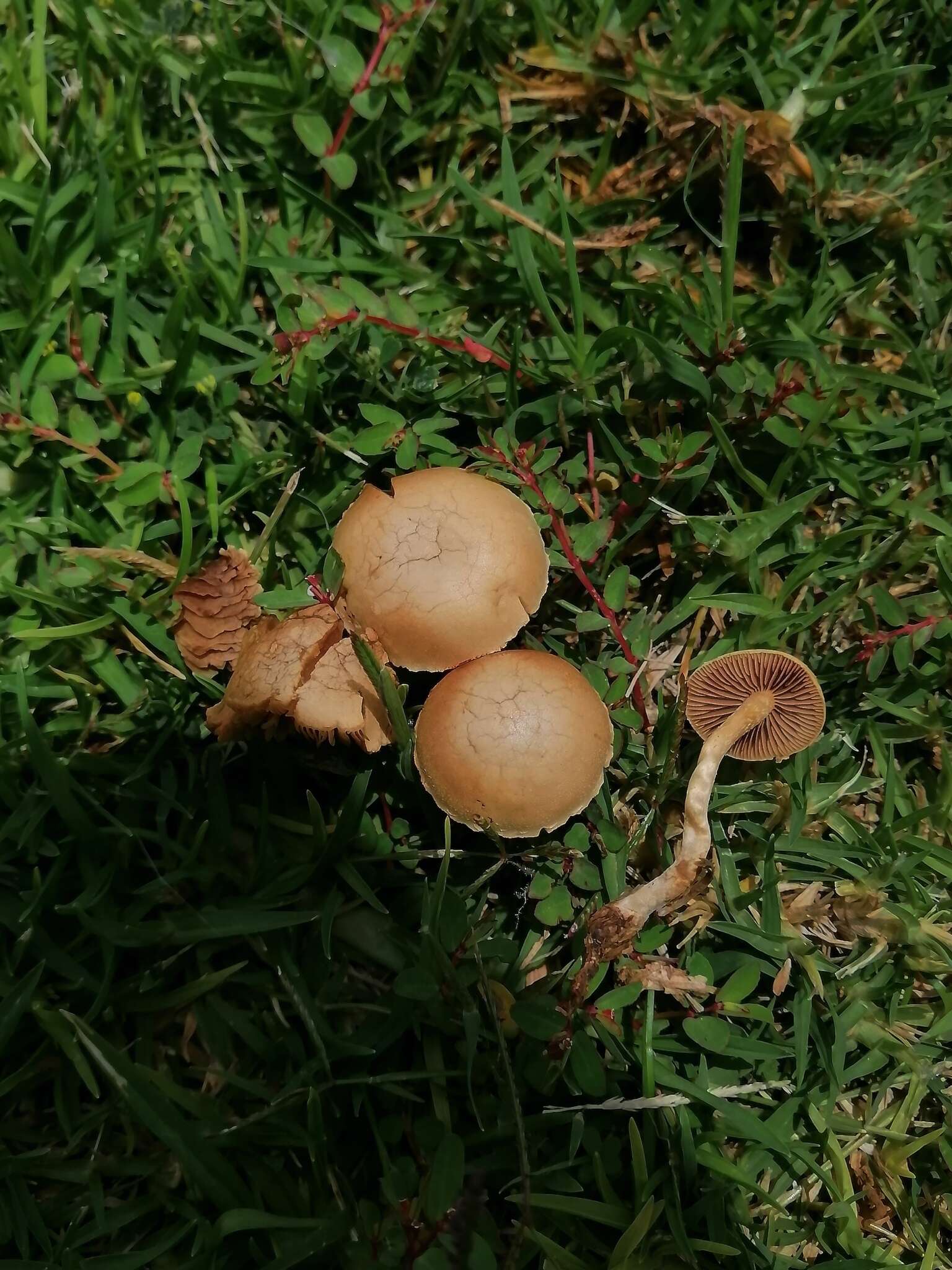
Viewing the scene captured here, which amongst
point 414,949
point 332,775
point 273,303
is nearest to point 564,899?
point 414,949

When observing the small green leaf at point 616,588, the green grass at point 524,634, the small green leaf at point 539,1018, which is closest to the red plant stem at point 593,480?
the green grass at point 524,634

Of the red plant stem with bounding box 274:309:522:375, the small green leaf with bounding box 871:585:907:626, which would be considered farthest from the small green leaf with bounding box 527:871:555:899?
the red plant stem with bounding box 274:309:522:375

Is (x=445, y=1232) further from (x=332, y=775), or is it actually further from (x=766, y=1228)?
(x=332, y=775)

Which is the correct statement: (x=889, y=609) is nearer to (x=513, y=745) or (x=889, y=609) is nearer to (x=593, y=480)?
(x=593, y=480)

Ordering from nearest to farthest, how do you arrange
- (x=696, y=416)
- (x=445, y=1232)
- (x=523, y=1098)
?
(x=445, y=1232) < (x=523, y=1098) < (x=696, y=416)

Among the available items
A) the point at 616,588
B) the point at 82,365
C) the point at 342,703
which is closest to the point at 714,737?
the point at 616,588
